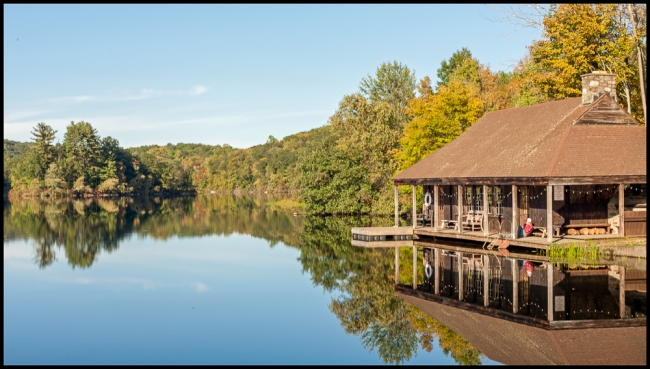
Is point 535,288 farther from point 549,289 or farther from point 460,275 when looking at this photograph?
point 460,275

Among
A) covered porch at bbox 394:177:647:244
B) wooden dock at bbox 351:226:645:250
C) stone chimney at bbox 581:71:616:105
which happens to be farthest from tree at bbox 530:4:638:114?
wooden dock at bbox 351:226:645:250

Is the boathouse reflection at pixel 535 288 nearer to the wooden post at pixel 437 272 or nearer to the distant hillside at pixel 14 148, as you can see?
the wooden post at pixel 437 272

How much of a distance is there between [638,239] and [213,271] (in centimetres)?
1417

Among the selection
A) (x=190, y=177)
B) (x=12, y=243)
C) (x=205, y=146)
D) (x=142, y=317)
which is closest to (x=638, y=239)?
(x=142, y=317)

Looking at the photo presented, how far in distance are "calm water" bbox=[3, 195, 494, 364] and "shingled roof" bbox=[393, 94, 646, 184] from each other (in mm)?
4921

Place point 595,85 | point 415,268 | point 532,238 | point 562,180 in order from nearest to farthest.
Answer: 1. point 415,268
2. point 562,180
3. point 532,238
4. point 595,85

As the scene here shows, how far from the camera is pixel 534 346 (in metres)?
11.3

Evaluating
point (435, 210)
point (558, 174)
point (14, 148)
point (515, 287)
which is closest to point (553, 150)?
point (558, 174)

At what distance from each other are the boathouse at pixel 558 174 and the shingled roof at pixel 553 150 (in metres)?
0.03

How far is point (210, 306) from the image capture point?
15.7 meters

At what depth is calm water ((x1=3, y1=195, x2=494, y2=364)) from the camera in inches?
459

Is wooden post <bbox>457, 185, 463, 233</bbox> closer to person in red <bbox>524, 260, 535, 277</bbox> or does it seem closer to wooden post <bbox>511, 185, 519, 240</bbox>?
wooden post <bbox>511, 185, 519, 240</bbox>

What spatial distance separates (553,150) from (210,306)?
13.6m

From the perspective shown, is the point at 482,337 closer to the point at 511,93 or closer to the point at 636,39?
the point at 636,39
